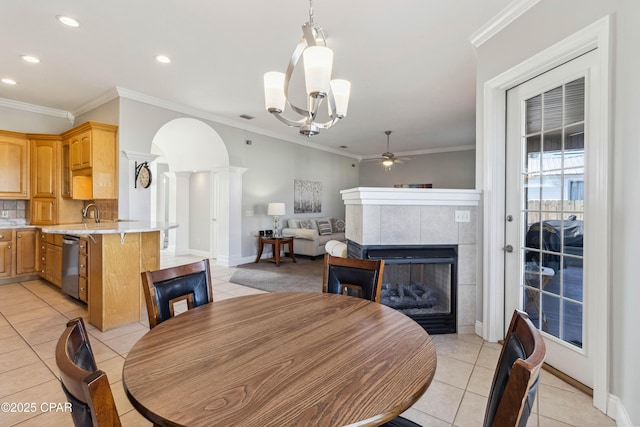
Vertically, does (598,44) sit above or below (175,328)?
above

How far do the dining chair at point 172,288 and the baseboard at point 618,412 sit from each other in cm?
228

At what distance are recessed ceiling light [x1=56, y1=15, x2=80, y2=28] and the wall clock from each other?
6.51 ft

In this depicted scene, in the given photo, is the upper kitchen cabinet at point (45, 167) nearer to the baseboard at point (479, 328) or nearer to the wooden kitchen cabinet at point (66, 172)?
the wooden kitchen cabinet at point (66, 172)

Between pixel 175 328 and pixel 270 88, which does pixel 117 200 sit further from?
pixel 175 328

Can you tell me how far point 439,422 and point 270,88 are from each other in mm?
2315

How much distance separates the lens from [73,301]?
12.1 ft

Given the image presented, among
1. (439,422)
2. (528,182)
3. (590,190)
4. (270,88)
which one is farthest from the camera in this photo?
(528,182)

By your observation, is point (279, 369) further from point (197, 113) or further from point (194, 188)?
point (194, 188)

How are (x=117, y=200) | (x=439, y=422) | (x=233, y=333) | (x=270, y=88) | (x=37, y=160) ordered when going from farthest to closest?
(x=37, y=160)
(x=117, y=200)
(x=270, y=88)
(x=439, y=422)
(x=233, y=333)

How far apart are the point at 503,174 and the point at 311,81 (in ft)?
6.23

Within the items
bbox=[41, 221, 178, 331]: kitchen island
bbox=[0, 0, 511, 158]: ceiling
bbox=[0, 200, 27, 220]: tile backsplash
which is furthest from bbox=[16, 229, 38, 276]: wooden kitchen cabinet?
bbox=[41, 221, 178, 331]: kitchen island

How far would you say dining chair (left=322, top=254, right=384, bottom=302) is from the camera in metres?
1.75

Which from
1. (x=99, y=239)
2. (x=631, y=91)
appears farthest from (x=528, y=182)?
(x=99, y=239)

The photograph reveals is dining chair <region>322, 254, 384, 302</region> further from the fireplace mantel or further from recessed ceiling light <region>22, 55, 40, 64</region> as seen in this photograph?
recessed ceiling light <region>22, 55, 40, 64</region>
